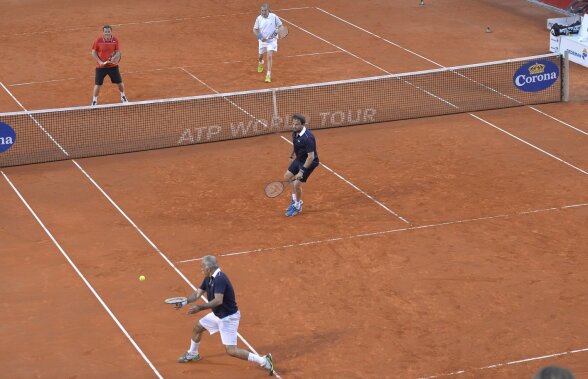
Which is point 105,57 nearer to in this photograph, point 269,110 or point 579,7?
point 269,110

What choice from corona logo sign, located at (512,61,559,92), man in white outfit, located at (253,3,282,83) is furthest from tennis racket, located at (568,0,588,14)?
man in white outfit, located at (253,3,282,83)

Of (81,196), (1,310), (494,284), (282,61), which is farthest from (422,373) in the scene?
(282,61)

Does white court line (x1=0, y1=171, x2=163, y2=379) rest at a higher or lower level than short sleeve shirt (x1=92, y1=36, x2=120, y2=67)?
lower

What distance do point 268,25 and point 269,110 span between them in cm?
379

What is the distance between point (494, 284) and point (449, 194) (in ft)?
13.7

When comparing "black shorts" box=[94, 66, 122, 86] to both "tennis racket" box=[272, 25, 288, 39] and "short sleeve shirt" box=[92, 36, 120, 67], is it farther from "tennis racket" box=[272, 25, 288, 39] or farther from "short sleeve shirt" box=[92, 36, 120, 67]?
"tennis racket" box=[272, 25, 288, 39]

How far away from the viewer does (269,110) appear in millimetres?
26688

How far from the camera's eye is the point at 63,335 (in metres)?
17.1

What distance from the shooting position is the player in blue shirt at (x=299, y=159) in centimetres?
2103

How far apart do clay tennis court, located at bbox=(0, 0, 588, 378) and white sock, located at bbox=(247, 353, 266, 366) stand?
17.9 inches

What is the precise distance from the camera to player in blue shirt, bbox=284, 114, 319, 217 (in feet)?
69.0

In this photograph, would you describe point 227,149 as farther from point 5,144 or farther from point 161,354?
point 161,354

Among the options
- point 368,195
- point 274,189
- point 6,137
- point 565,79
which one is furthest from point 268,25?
point 274,189

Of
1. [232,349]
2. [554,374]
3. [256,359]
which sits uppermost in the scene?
[554,374]
